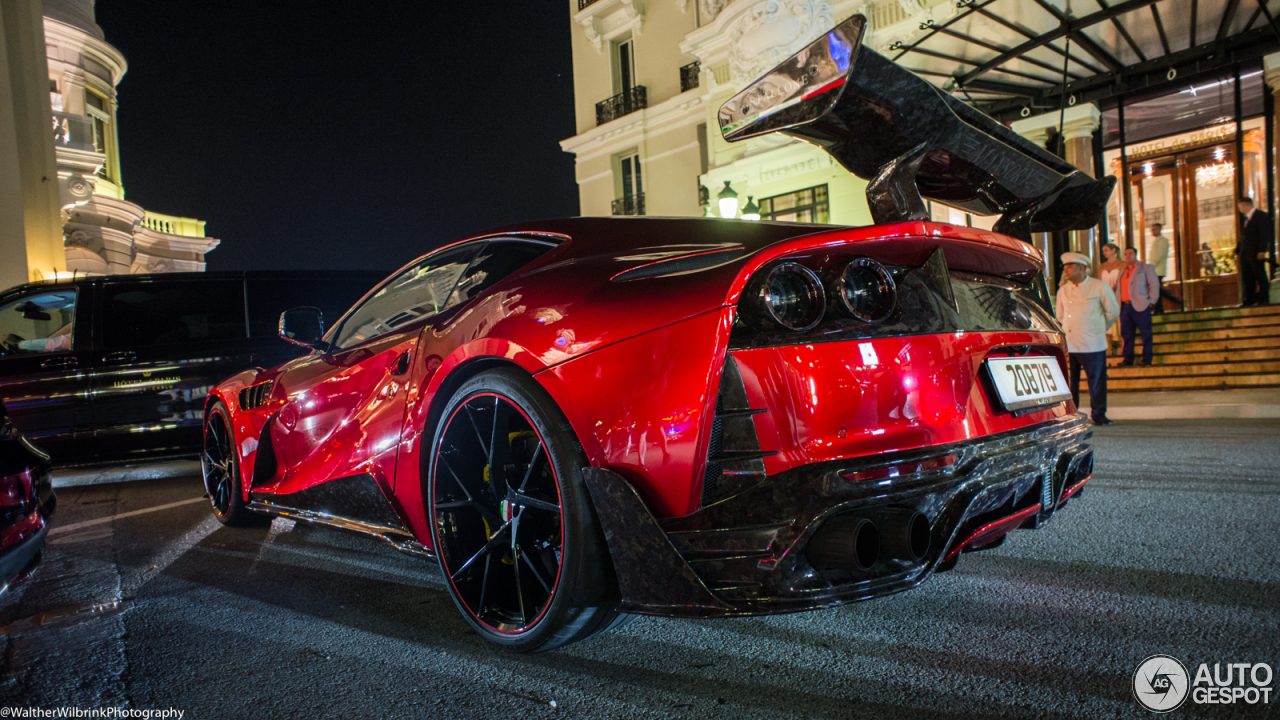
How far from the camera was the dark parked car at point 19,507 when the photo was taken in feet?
6.73

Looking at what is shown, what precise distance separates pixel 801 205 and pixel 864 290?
14497mm

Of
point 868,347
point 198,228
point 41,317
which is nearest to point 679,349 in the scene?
point 868,347

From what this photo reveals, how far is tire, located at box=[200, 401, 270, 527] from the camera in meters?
3.79

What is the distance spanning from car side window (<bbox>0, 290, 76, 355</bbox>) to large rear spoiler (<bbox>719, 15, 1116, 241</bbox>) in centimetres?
609

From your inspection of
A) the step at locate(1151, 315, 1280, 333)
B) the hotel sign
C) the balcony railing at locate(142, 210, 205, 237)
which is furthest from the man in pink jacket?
the balcony railing at locate(142, 210, 205, 237)

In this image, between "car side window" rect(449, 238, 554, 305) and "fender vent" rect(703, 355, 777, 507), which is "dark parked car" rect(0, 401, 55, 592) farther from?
"fender vent" rect(703, 355, 777, 507)

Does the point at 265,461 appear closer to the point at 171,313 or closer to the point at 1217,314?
the point at 171,313

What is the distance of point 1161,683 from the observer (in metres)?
1.66

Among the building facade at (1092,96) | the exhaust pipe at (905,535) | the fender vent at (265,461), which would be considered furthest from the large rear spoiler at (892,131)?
the building facade at (1092,96)

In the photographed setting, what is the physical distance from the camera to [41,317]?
589 cm

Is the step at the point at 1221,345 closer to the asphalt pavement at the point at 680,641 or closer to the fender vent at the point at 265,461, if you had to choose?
the asphalt pavement at the point at 680,641

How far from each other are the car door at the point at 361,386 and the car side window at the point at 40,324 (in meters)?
3.67

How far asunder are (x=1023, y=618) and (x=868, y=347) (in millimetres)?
1092

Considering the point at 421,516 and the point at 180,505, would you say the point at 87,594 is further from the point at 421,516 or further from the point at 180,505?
the point at 180,505
